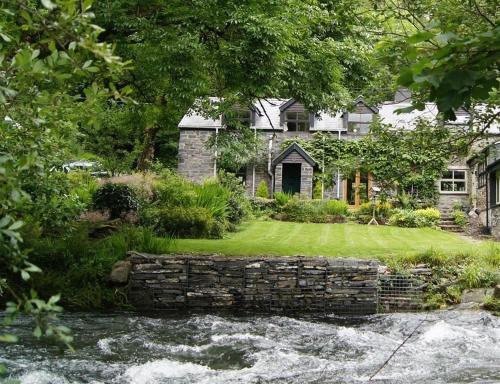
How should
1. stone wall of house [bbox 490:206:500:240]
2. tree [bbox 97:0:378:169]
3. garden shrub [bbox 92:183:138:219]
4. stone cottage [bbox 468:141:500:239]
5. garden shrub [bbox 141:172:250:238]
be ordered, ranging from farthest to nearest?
stone cottage [bbox 468:141:500:239], stone wall of house [bbox 490:206:500:240], garden shrub [bbox 141:172:250:238], garden shrub [bbox 92:183:138:219], tree [bbox 97:0:378:169]

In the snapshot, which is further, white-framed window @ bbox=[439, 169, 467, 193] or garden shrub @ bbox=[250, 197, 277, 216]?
white-framed window @ bbox=[439, 169, 467, 193]

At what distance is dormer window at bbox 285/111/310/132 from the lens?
101 ft

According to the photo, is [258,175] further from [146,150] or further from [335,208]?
[335,208]

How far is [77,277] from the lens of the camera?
11570mm

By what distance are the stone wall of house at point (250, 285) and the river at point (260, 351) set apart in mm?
987

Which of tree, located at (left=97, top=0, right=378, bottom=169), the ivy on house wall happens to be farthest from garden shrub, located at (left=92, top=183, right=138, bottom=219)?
the ivy on house wall

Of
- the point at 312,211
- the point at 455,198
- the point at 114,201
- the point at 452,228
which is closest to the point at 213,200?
the point at 114,201

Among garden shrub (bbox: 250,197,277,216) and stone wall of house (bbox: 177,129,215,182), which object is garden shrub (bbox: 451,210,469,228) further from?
stone wall of house (bbox: 177,129,215,182)

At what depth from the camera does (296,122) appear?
3070 centimetres

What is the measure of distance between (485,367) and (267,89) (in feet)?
21.4

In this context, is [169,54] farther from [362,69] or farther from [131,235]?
[362,69]

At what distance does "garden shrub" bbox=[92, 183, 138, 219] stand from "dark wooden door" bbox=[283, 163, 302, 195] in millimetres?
15100

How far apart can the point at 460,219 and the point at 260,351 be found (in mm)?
18945

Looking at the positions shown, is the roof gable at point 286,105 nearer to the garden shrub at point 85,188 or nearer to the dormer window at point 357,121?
the dormer window at point 357,121
